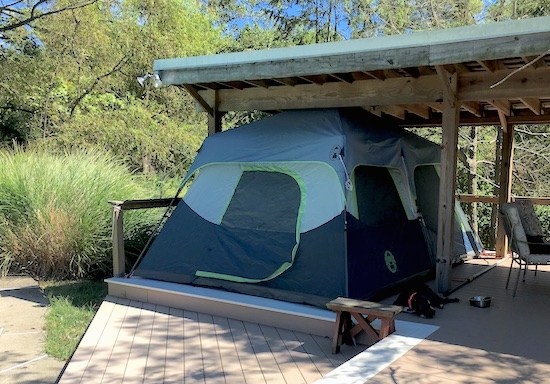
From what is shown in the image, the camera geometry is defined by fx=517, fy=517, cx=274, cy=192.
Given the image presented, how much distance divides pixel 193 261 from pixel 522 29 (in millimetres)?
3430

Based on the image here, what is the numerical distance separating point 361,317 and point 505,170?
4314mm

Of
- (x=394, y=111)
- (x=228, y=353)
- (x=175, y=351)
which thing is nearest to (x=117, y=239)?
(x=175, y=351)

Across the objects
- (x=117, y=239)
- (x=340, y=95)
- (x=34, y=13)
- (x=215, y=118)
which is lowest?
(x=117, y=239)

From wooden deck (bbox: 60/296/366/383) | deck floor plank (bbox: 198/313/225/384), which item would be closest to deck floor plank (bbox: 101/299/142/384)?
wooden deck (bbox: 60/296/366/383)

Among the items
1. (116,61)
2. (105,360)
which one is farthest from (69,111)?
(105,360)

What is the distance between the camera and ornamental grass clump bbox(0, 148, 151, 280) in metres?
6.42

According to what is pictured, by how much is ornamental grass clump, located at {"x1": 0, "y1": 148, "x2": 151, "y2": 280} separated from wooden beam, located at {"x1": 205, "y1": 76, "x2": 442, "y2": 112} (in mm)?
2274

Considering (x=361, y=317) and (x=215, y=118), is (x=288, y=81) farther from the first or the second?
(x=361, y=317)

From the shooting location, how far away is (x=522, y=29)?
365 cm

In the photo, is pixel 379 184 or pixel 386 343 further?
pixel 379 184

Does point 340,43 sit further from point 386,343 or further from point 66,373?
point 66,373

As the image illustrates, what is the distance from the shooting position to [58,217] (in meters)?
Result: 6.39

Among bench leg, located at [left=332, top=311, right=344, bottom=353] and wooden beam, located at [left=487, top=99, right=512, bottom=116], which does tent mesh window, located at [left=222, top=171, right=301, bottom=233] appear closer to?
bench leg, located at [left=332, top=311, right=344, bottom=353]

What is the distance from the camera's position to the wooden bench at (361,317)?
3514mm
